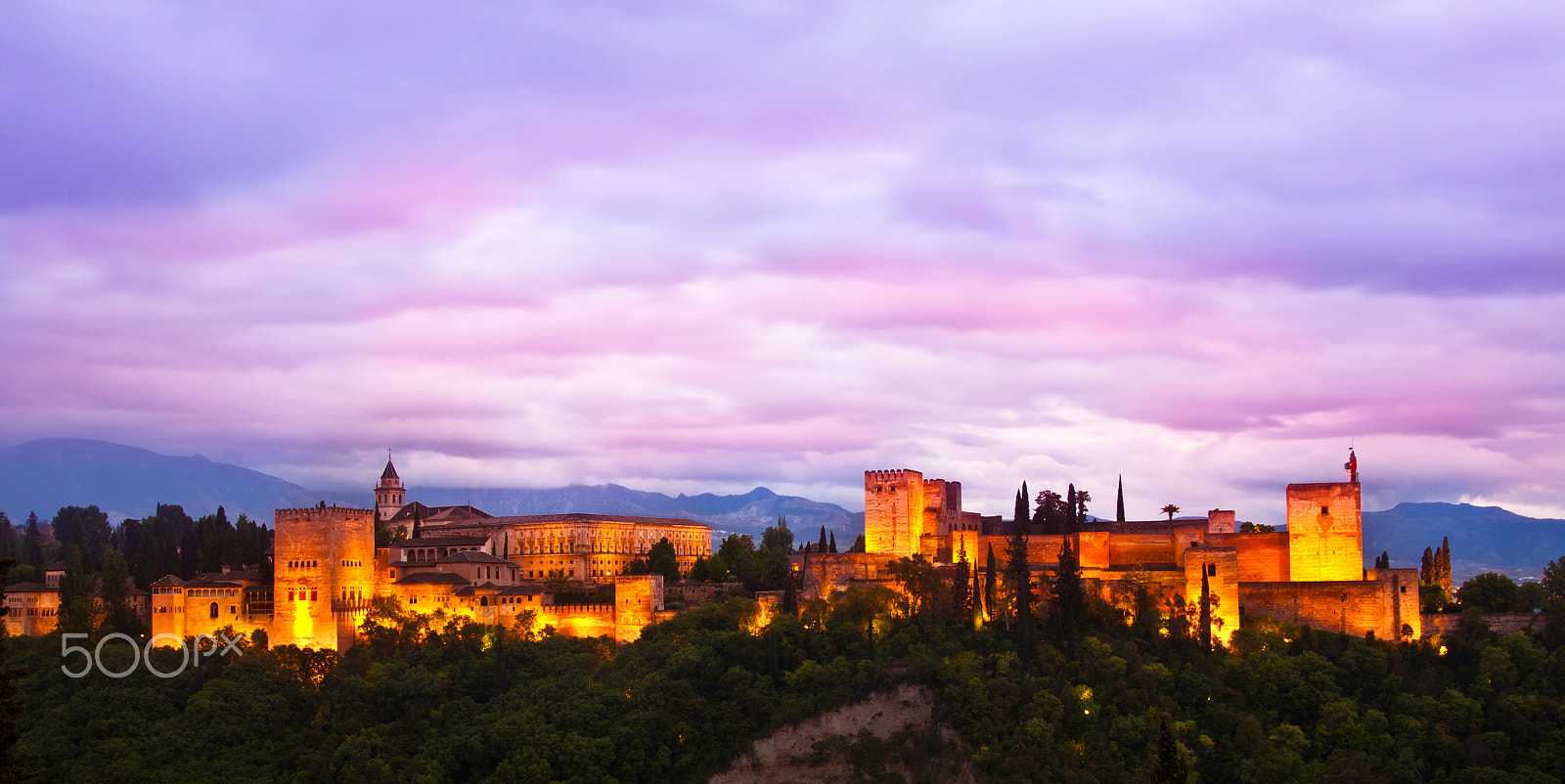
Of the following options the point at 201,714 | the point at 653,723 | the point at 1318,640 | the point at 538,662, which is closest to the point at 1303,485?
the point at 1318,640

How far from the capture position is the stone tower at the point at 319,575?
73312 mm

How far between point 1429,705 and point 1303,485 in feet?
44.8

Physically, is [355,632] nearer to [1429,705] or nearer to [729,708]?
[729,708]

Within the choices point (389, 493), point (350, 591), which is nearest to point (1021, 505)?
point (350, 591)

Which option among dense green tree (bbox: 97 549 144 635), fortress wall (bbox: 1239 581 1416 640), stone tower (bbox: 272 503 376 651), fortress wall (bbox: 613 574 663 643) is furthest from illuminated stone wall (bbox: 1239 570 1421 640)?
dense green tree (bbox: 97 549 144 635)

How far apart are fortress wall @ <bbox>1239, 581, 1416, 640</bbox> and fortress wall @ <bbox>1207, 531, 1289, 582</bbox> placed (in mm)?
1875

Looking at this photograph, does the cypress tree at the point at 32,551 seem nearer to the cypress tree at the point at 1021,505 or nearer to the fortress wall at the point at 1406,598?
the cypress tree at the point at 1021,505

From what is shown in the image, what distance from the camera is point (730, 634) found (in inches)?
2800

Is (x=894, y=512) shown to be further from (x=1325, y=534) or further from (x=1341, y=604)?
(x=1341, y=604)

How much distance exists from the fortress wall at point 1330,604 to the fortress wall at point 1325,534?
1811 millimetres

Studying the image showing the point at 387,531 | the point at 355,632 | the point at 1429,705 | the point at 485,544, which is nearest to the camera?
the point at 1429,705

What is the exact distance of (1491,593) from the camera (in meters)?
68.6

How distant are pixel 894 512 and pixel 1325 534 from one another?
78.2ft

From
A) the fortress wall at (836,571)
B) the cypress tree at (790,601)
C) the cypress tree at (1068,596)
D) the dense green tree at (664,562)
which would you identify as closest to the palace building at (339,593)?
the dense green tree at (664,562)
